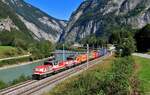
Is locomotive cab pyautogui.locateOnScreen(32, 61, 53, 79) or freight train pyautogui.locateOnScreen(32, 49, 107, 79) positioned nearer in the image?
locomotive cab pyautogui.locateOnScreen(32, 61, 53, 79)

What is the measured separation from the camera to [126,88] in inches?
1227

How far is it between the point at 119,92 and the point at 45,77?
38.3 m

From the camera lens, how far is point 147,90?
3678 cm

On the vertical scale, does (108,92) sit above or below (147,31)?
below

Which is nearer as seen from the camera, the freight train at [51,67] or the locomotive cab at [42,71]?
the locomotive cab at [42,71]

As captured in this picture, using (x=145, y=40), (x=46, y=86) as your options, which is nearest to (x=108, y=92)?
(x=46, y=86)

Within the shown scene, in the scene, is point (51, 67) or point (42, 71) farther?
point (51, 67)

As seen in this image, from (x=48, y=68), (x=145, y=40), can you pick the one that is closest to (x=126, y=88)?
(x=48, y=68)

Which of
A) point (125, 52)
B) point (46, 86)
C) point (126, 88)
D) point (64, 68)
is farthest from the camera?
point (125, 52)

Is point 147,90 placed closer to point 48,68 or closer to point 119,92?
point 119,92

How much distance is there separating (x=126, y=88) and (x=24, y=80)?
34919mm

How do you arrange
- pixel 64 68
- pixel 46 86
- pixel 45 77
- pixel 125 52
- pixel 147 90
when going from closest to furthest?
1. pixel 147 90
2. pixel 46 86
3. pixel 45 77
4. pixel 64 68
5. pixel 125 52

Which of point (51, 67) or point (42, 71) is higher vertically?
point (51, 67)

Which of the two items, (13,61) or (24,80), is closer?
(24,80)
